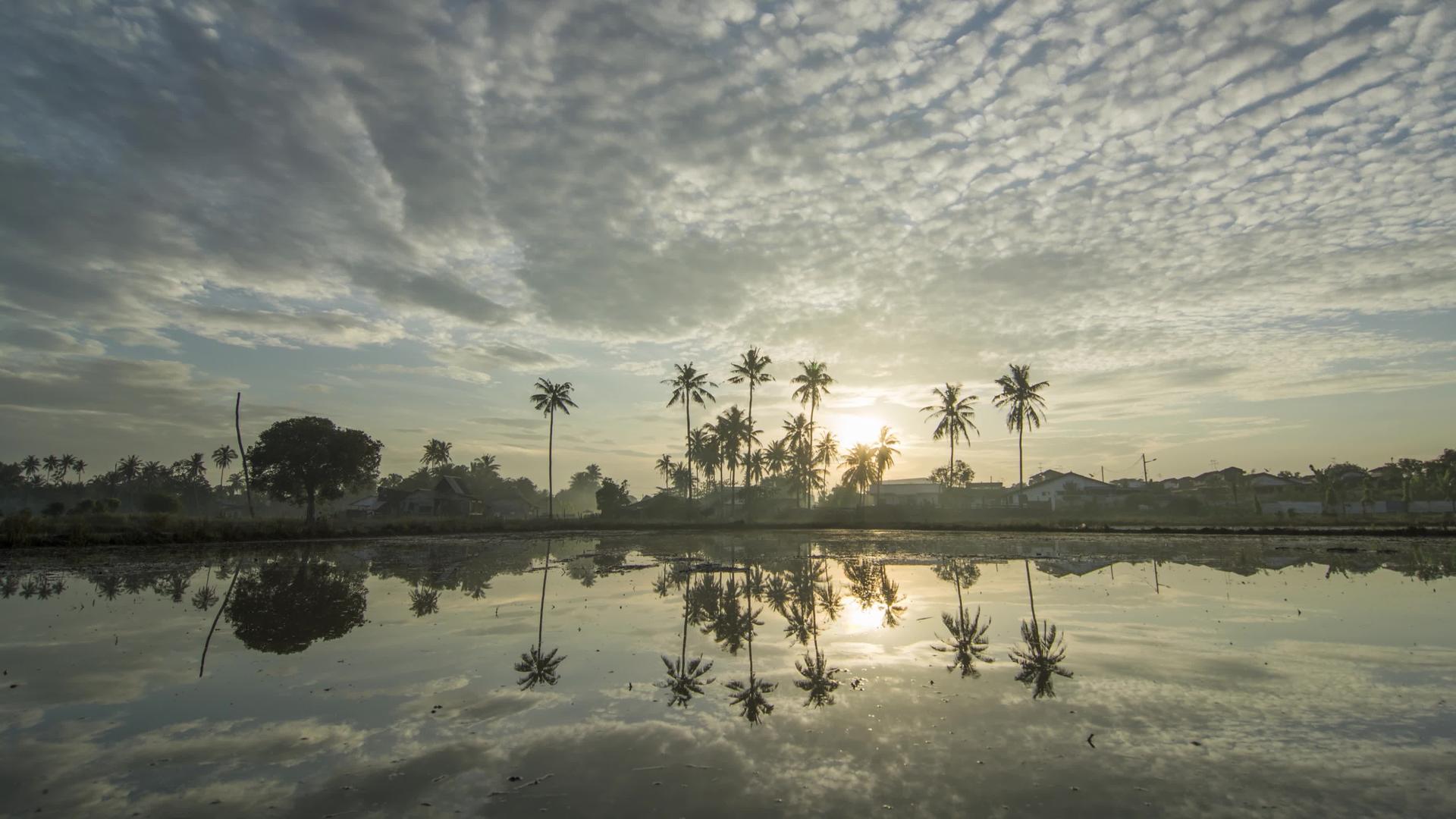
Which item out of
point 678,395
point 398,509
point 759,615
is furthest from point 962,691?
point 398,509

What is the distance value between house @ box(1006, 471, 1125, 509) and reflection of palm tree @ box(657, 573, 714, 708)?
288ft

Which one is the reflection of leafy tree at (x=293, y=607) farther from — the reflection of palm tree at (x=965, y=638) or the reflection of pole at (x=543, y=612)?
the reflection of palm tree at (x=965, y=638)

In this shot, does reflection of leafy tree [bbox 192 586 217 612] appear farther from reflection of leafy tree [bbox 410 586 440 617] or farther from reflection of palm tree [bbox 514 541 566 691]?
reflection of palm tree [bbox 514 541 566 691]

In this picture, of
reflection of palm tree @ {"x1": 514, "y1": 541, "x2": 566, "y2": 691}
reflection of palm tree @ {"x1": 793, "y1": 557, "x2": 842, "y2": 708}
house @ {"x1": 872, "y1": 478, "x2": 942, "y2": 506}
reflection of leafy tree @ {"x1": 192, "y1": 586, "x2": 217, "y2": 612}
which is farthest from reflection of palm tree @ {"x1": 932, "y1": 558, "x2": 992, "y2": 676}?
house @ {"x1": 872, "y1": 478, "x2": 942, "y2": 506}

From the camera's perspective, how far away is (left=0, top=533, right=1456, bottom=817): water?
6.23 meters

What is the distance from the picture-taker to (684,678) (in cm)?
1048

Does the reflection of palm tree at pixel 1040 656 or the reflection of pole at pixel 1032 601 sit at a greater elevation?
the reflection of palm tree at pixel 1040 656

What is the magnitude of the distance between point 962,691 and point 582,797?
5.63 m

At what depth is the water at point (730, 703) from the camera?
245 inches

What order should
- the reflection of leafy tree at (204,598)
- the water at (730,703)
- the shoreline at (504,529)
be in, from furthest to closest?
1. the shoreline at (504,529)
2. the reflection of leafy tree at (204,598)
3. the water at (730,703)

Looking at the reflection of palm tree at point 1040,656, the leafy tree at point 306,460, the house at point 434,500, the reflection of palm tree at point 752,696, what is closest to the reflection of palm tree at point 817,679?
the reflection of palm tree at point 752,696

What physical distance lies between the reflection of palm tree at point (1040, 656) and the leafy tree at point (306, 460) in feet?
229

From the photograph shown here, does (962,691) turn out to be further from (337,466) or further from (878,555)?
(337,466)

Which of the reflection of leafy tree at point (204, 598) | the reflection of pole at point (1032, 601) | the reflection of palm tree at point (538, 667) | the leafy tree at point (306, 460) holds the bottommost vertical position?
the reflection of leafy tree at point (204, 598)
